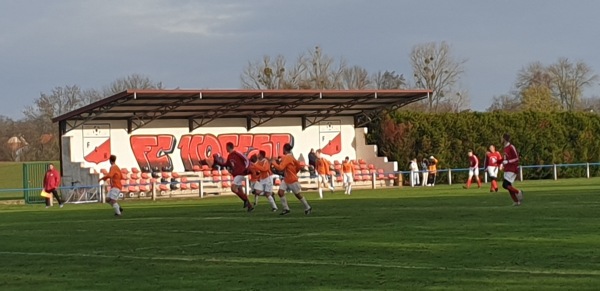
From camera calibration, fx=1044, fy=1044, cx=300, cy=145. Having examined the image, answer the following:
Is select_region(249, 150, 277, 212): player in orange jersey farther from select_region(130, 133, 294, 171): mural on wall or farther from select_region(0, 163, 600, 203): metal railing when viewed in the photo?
select_region(130, 133, 294, 171): mural on wall

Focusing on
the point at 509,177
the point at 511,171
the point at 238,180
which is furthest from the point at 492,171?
the point at 238,180

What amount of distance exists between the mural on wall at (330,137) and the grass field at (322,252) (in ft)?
103

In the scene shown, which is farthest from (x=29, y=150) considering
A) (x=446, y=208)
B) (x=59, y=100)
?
(x=446, y=208)

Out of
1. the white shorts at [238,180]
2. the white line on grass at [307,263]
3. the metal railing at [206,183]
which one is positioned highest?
the white shorts at [238,180]

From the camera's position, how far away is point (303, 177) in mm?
54438

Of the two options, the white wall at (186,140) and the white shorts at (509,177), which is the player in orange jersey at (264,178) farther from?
the white wall at (186,140)

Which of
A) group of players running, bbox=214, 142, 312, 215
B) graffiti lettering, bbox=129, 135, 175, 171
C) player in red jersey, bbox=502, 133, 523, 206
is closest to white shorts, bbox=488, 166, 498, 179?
player in red jersey, bbox=502, 133, 523, 206

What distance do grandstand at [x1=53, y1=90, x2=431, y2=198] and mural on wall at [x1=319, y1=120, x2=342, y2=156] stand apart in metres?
0.06

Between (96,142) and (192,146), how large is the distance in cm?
522

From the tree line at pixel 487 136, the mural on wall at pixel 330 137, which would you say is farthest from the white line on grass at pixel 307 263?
the tree line at pixel 487 136

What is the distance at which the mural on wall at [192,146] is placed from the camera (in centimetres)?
5369

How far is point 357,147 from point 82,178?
54.8ft

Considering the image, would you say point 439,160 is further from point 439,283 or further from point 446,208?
point 439,283

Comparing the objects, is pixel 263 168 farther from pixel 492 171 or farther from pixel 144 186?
pixel 144 186
